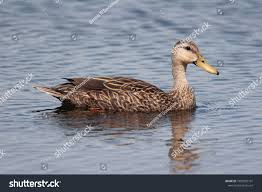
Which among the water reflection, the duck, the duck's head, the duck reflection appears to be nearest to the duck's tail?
the duck

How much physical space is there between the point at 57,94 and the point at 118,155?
4236 mm

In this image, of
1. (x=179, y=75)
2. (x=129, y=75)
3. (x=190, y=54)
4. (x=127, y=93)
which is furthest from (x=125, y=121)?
(x=129, y=75)

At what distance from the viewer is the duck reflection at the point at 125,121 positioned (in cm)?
1983

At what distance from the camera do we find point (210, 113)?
71.3 feet

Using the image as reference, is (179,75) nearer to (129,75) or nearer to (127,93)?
(127,93)

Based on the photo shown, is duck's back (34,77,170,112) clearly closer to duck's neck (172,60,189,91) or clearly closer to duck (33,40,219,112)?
duck (33,40,219,112)

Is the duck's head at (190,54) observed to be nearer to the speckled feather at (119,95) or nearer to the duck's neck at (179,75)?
the duck's neck at (179,75)

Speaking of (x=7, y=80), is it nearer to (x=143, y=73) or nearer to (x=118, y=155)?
(x=143, y=73)

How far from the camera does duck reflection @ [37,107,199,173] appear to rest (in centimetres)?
1983

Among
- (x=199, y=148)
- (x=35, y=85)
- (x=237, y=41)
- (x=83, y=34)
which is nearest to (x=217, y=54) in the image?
(x=237, y=41)

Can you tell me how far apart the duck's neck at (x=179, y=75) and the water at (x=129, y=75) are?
1.73ft

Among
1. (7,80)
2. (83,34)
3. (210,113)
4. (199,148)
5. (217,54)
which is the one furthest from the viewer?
(83,34)

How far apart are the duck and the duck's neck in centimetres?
3

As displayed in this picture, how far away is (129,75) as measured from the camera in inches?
960
